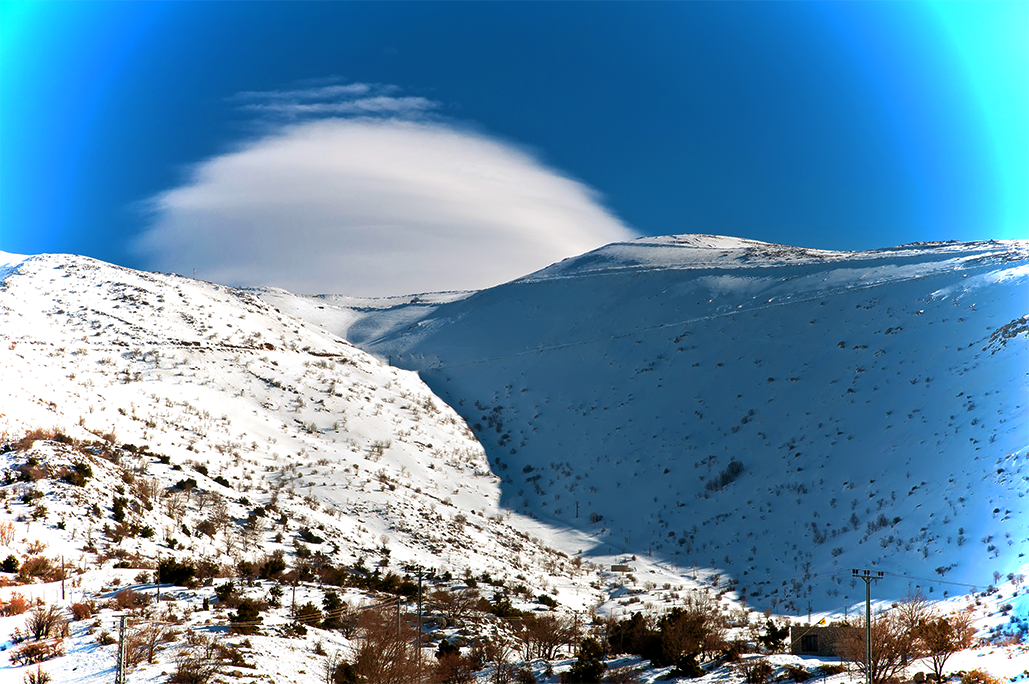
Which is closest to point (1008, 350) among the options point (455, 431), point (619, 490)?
point (619, 490)

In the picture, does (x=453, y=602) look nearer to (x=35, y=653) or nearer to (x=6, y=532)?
(x=35, y=653)

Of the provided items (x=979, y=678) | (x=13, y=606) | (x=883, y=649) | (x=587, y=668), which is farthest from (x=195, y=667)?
(x=979, y=678)

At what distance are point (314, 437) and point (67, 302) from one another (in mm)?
27736

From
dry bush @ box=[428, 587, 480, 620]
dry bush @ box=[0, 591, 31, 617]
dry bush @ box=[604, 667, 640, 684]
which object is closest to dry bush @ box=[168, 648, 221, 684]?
dry bush @ box=[0, 591, 31, 617]

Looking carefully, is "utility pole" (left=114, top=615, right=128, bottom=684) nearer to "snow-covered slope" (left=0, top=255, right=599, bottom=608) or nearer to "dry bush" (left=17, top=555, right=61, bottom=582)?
"dry bush" (left=17, top=555, right=61, bottom=582)

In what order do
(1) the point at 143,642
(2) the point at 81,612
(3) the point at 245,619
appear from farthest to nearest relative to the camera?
(3) the point at 245,619, (2) the point at 81,612, (1) the point at 143,642

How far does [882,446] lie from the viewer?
40156mm

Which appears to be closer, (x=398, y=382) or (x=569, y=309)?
(x=398, y=382)

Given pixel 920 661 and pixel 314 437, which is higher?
pixel 314 437

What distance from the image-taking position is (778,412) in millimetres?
48312

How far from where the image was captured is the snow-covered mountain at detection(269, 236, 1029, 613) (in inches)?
1324

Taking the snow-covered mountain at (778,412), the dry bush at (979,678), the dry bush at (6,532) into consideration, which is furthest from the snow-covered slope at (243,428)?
the dry bush at (979,678)

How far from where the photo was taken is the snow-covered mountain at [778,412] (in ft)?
110

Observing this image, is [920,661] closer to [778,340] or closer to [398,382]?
[778,340]
